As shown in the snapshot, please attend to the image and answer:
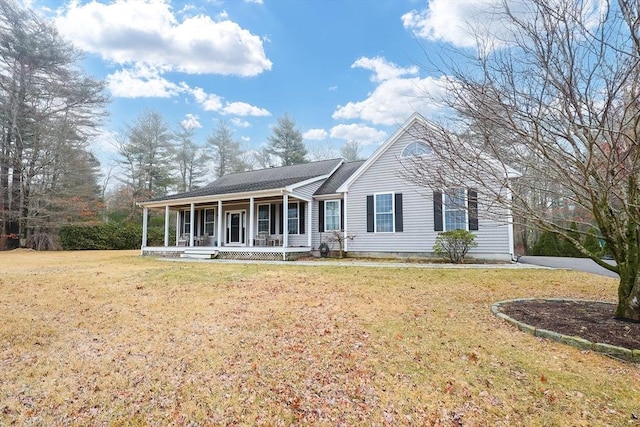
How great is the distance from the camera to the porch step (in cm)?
1509

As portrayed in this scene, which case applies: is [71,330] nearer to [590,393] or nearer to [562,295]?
[590,393]

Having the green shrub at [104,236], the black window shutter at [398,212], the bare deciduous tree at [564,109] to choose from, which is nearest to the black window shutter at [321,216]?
the black window shutter at [398,212]

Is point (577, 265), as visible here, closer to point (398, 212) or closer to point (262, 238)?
point (398, 212)

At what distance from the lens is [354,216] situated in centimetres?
1439

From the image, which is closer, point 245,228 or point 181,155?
point 245,228

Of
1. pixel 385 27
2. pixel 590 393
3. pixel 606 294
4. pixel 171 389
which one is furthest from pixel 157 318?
pixel 385 27

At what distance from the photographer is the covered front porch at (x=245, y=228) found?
47.9 feet

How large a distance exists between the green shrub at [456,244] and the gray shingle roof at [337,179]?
5389mm

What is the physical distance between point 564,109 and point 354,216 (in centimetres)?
1076

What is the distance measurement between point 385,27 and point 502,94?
8783mm

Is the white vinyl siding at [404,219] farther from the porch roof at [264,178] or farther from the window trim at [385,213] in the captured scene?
the porch roof at [264,178]

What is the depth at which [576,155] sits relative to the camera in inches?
161

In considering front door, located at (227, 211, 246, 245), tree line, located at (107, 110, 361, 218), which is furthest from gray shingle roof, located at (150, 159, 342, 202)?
tree line, located at (107, 110, 361, 218)

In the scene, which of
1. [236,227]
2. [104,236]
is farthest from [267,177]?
[104,236]
